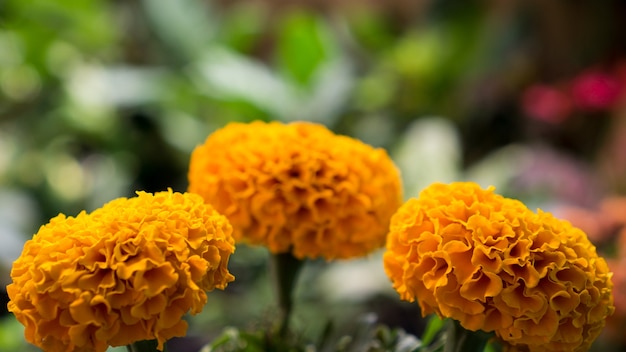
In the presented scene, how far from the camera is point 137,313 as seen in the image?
306 mm

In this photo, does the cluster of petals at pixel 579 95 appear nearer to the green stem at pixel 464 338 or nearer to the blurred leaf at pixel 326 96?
the blurred leaf at pixel 326 96

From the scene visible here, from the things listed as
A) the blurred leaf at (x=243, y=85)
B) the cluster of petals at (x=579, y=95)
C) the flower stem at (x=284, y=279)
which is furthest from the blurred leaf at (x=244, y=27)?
the flower stem at (x=284, y=279)

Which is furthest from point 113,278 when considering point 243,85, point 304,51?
point 304,51

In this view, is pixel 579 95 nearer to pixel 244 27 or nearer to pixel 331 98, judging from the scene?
pixel 331 98

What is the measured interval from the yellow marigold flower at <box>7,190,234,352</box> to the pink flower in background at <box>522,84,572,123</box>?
168 centimetres

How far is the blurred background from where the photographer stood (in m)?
1.50

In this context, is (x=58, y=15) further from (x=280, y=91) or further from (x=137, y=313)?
(x=137, y=313)

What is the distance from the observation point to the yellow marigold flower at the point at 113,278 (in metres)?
0.30

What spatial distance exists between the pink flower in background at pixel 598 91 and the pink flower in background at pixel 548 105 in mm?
46

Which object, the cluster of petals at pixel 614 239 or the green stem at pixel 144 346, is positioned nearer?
the green stem at pixel 144 346

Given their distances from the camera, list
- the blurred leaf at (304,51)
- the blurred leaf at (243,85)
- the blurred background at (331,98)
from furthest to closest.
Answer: the blurred leaf at (304,51), the blurred leaf at (243,85), the blurred background at (331,98)

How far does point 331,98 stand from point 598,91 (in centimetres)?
72

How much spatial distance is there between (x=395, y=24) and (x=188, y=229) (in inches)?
77.7

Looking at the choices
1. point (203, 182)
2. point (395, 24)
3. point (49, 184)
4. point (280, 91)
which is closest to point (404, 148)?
point (280, 91)
